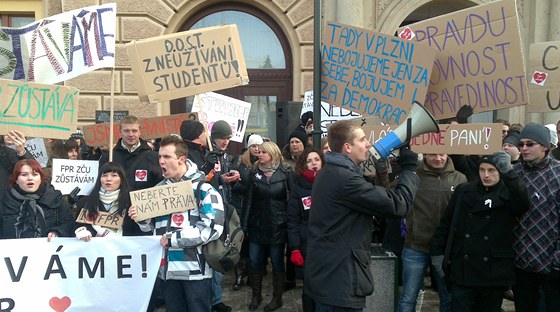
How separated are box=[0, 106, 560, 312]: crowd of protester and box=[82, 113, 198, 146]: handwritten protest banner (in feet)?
2.93

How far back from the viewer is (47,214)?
368 cm

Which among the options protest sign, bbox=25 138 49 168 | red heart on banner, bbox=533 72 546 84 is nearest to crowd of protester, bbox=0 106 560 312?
red heart on banner, bbox=533 72 546 84

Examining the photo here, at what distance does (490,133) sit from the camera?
3.65 metres

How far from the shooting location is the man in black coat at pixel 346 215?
9.42ft

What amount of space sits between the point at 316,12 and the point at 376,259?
79.5 inches

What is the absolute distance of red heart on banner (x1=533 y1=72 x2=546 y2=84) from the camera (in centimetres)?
513

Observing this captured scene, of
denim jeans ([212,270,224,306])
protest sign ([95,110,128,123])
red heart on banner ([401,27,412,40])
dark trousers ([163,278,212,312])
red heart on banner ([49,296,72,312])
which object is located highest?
red heart on banner ([401,27,412,40])

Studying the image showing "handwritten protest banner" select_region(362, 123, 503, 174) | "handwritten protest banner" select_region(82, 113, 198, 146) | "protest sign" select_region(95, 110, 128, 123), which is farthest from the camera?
"protest sign" select_region(95, 110, 128, 123)

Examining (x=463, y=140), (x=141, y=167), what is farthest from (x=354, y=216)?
(x=141, y=167)

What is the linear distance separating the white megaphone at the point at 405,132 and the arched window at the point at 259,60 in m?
7.01

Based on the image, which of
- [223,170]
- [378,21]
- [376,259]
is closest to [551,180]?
[376,259]

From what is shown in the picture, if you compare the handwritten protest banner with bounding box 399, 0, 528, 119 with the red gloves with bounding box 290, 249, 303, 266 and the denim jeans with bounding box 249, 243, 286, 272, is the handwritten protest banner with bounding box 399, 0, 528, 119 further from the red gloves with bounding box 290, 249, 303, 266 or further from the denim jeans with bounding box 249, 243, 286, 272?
the denim jeans with bounding box 249, 243, 286, 272

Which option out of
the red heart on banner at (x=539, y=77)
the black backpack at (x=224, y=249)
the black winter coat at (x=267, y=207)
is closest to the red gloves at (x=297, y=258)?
the black winter coat at (x=267, y=207)

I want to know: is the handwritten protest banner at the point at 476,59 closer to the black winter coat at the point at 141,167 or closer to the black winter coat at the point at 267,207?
the black winter coat at the point at 267,207
